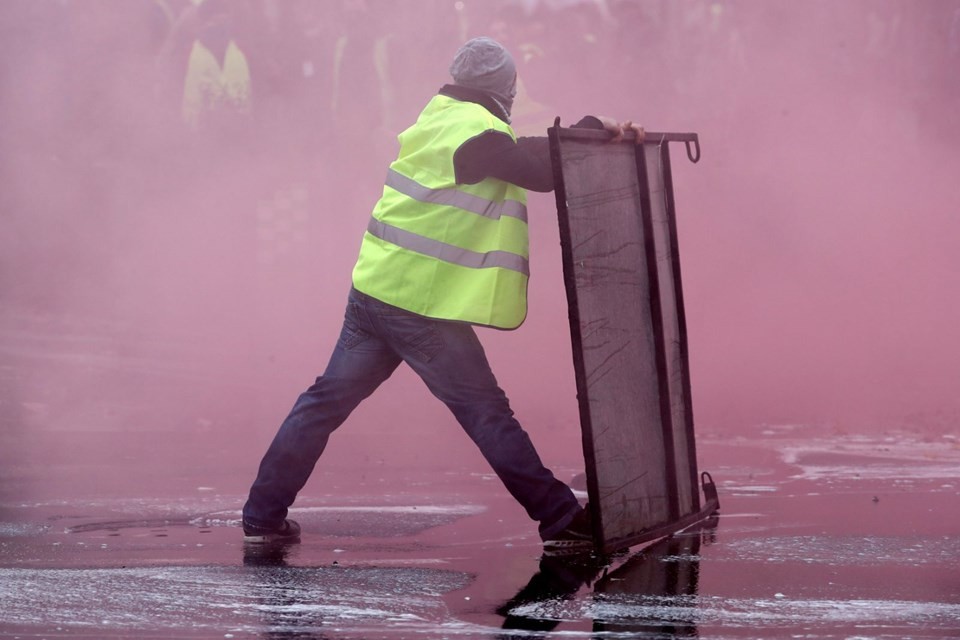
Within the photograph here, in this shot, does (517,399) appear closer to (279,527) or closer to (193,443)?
(193,443)

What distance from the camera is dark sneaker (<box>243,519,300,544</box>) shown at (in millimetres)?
4938

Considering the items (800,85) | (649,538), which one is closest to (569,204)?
(649,538)

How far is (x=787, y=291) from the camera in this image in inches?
393

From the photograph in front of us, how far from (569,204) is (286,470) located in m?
1.41

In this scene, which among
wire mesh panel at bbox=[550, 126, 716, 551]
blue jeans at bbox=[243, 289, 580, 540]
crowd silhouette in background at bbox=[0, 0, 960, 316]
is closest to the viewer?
wire mesh panel at bbox=[550, 126, 716, 551]

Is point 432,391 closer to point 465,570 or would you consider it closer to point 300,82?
point 465,570

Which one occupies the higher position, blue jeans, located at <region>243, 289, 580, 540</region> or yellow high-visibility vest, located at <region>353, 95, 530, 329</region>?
yellow high-visibility vest, located at <region>353, 95, 530, 329</region>

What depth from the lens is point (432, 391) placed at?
4734mm

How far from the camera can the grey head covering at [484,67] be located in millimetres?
4684

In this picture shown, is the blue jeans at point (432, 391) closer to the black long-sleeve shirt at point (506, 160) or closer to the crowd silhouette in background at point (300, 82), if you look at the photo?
the black long-sleeve shirt at point (506, 160)

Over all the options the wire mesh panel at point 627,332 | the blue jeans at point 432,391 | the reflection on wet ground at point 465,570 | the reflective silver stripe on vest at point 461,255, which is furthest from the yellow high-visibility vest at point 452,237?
the reflection on wet ground at point 465,570

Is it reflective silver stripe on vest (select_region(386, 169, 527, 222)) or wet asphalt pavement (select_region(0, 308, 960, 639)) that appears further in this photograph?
reflective silver stripe on vest (select_region(386, 169, 527, 222))

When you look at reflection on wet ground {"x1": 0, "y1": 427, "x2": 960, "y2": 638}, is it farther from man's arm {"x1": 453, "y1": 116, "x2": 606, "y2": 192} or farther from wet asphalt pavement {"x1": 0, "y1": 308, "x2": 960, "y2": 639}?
man's arm {"x1": 453, "y1": 116, "x2": 606, "y2": 192}

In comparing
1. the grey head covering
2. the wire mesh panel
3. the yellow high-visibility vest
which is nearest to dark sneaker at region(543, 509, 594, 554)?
the wire mesh panel
